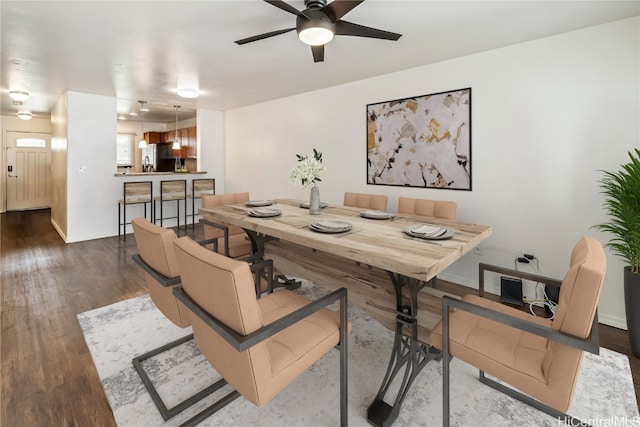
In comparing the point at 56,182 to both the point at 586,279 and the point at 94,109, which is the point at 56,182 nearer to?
the point at 94,109

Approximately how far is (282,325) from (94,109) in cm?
571

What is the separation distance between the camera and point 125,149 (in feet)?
29.8

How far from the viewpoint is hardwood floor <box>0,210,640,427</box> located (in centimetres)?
166

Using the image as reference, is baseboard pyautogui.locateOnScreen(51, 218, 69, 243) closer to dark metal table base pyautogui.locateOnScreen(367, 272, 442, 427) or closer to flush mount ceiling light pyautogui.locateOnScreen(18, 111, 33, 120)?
flush mount ceiling light pyautogui.locateOnScreen(18, 111, 33, 120)

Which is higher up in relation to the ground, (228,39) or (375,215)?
(228,39)

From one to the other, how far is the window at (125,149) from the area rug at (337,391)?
819cm

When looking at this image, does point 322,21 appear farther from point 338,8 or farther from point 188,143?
point 188,143

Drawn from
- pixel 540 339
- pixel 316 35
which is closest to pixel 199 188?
pixel 316 35

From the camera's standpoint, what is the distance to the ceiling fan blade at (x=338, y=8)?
1881 mm

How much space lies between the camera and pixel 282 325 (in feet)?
4.00

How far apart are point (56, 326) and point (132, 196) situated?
3340mm

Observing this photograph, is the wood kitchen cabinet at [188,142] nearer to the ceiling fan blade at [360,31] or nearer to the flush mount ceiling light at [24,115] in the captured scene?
the flush mount ceiling light at [24,115]

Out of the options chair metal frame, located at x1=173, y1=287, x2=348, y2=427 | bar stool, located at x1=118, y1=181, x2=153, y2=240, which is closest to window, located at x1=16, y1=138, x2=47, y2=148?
bar stool, located at x1=118, y1=181, x2=153, y2=240

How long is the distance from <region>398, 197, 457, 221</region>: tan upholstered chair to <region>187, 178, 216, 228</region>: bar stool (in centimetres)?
466
